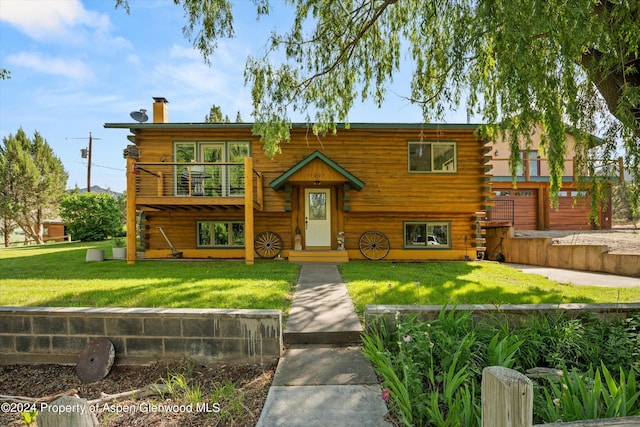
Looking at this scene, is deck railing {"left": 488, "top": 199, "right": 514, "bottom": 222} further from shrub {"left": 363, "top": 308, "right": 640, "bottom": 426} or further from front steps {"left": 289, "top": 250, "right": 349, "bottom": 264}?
shrub {"left": 363, "top": 308, "right": 640, "bottom": 426}

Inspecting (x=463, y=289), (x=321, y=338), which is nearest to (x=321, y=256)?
(x=463, y=289)

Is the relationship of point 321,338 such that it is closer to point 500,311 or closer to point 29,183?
point 500,311

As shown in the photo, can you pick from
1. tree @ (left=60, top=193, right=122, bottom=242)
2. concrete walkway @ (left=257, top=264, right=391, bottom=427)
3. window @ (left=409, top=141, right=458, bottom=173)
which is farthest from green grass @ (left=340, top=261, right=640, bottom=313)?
tree @ (left=60, top=193, right=122, bottom=242)

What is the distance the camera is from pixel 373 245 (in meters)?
11.8

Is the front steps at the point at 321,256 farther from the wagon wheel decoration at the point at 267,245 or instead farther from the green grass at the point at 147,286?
the green grass at the point at 147,286

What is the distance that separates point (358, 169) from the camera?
11562 mm

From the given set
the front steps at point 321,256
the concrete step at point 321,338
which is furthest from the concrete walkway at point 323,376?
the front steps at point 321,256

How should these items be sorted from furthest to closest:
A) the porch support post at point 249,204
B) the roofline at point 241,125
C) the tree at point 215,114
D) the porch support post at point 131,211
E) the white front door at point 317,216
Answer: the tree at point 215,114
the white front door at point 317,216
the roofline at point 241,125
the porch support post at point 249,204
the porch support post at point 131,211

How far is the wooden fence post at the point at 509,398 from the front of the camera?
139 centimetres

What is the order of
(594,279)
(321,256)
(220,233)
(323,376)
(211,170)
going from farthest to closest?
(220,233) < (211,170) < (321,256) < (594,279) < (323,376)

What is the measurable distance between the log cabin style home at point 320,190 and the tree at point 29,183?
1969 centimetres

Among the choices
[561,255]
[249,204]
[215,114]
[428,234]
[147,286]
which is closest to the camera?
[147,286]

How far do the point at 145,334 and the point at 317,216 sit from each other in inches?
337

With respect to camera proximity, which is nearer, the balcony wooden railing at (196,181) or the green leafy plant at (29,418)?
the green leafy plant at (29,418)
